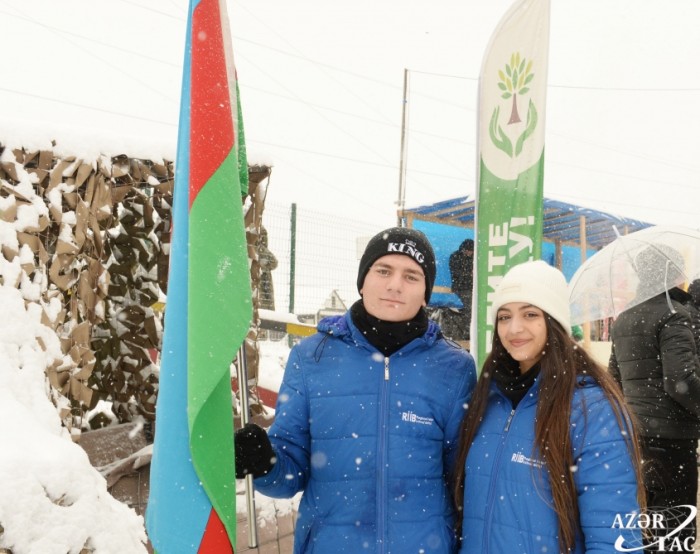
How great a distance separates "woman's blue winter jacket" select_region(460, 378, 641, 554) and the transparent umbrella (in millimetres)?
2181

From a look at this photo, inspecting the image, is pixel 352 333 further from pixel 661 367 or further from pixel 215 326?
pixel 661 367

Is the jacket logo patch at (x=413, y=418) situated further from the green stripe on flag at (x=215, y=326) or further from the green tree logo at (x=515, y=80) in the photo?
the green tree logo at (x=515, y=80)

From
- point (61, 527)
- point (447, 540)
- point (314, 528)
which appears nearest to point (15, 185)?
point (61, 527)

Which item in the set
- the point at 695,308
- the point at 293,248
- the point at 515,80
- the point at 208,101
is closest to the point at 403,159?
the point at 293,248

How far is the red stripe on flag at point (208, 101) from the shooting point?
1760 mm

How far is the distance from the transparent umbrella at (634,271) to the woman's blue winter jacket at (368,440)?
6.92 feet

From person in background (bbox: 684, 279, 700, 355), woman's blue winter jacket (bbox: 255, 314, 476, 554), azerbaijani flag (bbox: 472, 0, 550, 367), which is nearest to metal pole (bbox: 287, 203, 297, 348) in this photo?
azerbaijani flag (bbox: 472, 0, 550, 367)

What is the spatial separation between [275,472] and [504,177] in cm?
215

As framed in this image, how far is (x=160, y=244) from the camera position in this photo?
4.16 metres

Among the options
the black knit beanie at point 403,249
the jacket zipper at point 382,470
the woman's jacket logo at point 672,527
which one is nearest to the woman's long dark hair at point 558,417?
the jacket zipper at point 382,470

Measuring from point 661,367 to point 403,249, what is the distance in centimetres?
241

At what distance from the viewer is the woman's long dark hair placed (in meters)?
1.63

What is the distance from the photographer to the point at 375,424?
1.89m

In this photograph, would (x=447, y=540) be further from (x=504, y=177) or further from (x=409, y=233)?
(x=504, y=177)
